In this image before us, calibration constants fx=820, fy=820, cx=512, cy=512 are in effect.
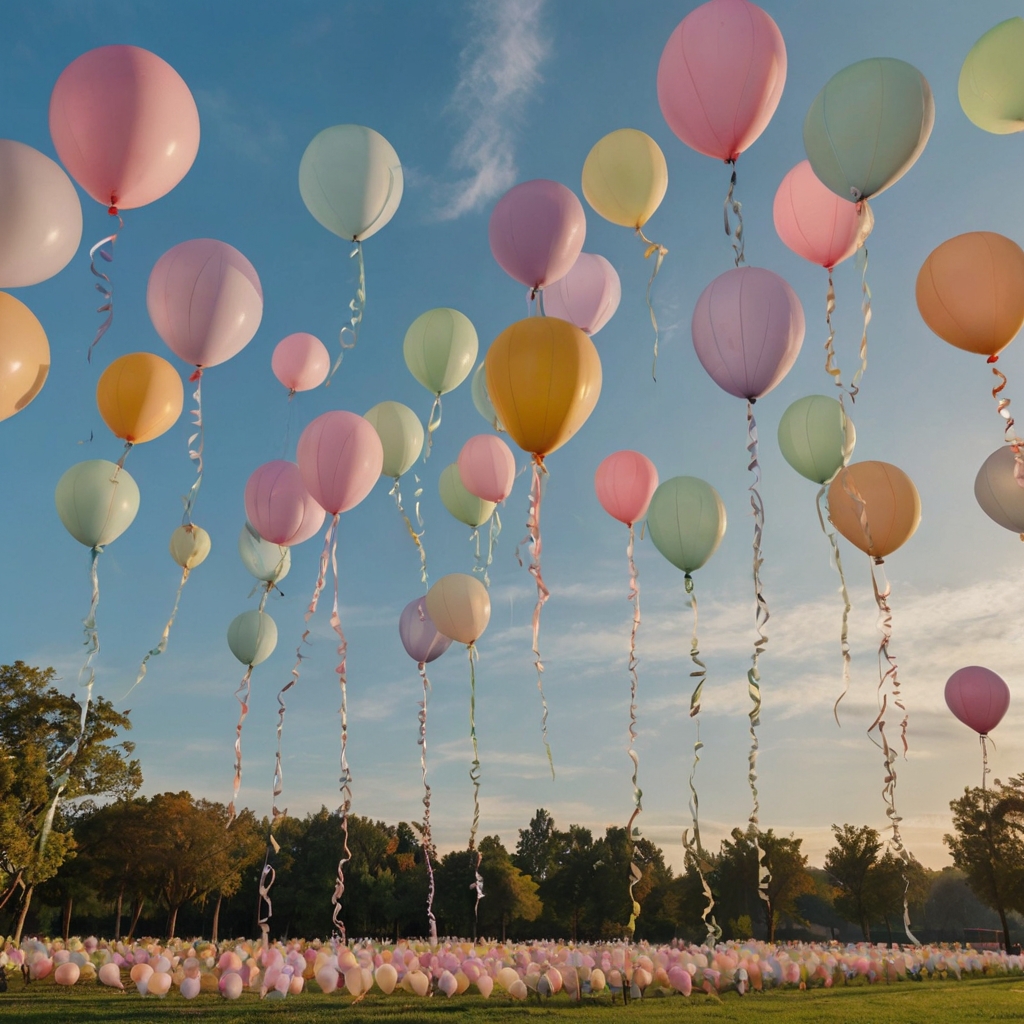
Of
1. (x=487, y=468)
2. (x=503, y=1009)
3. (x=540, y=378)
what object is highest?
(x=487, y=468)

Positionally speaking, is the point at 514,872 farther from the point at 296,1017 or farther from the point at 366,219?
the point at 366,219

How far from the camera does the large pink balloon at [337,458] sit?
791 centimetres

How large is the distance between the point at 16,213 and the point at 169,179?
3.86 feet

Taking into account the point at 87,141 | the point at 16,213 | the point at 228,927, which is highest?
the point at 87,141

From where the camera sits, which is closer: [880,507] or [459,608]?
[880,507]

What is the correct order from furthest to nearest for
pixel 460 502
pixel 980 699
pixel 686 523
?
1. pixel 980 699
2. pixel 460 502
3. pixel 686 523

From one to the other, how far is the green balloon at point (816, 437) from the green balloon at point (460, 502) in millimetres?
3796

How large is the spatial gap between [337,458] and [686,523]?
373cm

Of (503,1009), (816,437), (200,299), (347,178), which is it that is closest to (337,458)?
(200,299)

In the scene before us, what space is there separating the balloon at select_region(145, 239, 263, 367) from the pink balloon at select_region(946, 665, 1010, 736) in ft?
34.0

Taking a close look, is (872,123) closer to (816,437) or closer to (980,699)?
(816,437)

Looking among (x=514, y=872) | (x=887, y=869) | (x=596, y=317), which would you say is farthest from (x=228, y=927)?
(x=596, y=317)

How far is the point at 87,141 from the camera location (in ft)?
19.8

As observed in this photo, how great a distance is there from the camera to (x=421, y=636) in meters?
10.8
